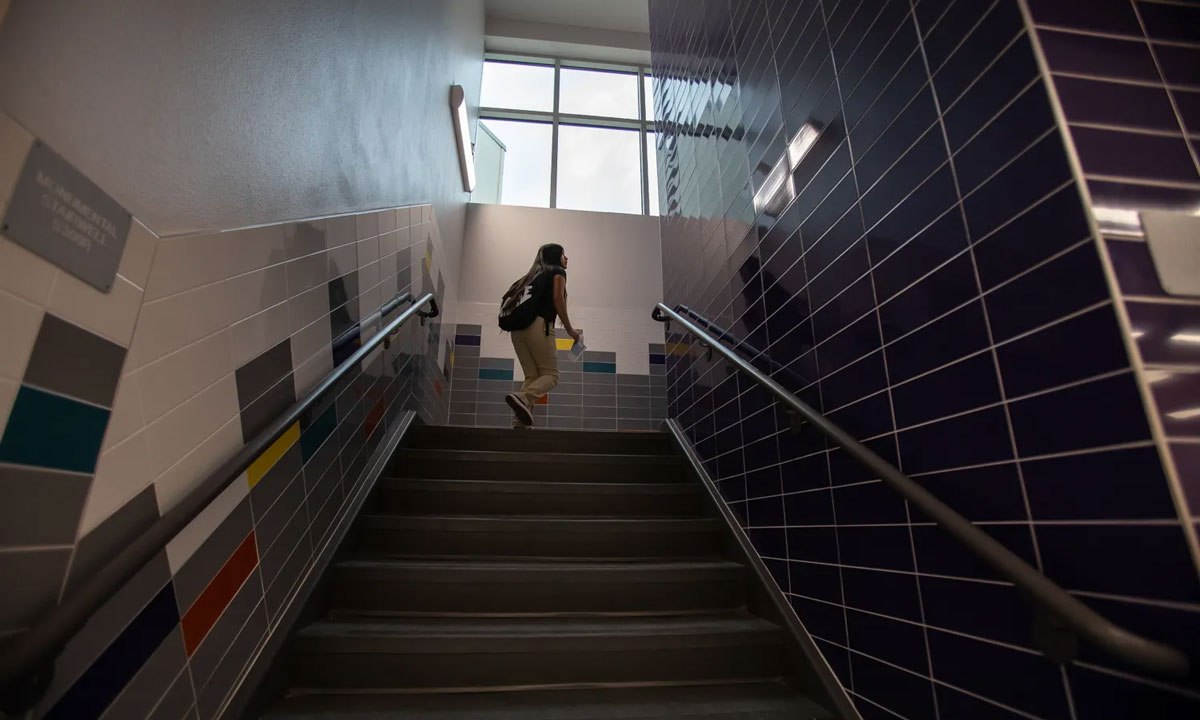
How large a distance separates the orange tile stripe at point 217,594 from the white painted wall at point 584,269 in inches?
154

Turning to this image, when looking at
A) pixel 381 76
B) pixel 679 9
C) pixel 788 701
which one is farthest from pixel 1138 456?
pixel 679 9

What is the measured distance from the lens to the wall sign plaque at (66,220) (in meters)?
0.75

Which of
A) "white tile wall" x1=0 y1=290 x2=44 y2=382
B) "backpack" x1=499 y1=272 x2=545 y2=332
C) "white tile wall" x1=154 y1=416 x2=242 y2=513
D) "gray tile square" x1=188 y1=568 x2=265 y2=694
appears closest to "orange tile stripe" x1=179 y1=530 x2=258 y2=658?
"gray tile square" x1=188 y1=568 x2=265 y2=694

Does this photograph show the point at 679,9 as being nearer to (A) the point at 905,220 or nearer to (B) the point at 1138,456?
(A) the point at 905,220

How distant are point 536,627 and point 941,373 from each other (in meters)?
1.36

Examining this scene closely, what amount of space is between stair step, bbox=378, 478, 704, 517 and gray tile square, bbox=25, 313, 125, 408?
1588mm

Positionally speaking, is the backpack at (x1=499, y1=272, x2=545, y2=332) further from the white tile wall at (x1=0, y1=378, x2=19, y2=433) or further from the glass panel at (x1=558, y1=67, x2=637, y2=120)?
the glass panel at (x1=558, y1=67, x2=637, y2=120)

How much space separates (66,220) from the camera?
2.65 feet

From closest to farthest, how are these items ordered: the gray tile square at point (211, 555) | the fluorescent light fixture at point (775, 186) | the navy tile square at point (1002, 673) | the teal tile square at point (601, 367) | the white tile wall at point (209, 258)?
the navy tile square at point (1002, 673) < the white tile wall at point (209, 258) < the gray tile square at point (211, 555) < the fluorescent light fixture at point (775, 186) < the teal tile square at point (601, 367)

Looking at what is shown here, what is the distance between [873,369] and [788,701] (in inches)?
38.6

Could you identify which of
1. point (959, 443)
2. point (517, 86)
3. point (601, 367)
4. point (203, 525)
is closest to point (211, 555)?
point (203, 525)

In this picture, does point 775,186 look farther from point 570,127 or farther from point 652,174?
point 570,127

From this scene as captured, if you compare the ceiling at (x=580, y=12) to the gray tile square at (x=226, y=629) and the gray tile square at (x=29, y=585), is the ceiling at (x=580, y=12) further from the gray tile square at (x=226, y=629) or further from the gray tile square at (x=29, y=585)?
the gray tile square at (x=29, y=585)

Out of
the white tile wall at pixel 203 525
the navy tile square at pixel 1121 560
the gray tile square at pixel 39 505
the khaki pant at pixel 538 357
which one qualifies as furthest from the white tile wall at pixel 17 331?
the khaki pant at pixel 538 357
